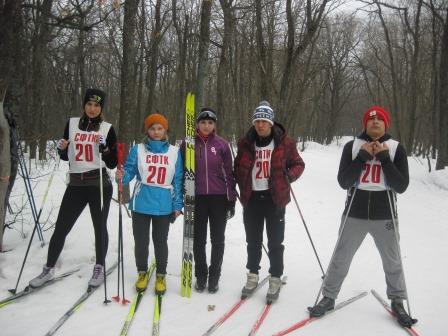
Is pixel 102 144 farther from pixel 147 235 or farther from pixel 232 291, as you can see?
pixel 232 291

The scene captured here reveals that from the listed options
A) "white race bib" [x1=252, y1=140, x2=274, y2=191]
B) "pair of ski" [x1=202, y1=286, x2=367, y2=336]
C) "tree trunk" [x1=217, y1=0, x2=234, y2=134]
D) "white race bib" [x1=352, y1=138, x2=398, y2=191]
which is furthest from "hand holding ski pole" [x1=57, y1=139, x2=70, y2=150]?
"tree trunk" [x1=217, y1=0, x2=234, y2=134]

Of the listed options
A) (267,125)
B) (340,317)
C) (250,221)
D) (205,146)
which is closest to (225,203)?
(250,221)

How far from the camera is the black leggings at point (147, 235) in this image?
12.8 feet

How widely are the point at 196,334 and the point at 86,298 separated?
3.99 ft

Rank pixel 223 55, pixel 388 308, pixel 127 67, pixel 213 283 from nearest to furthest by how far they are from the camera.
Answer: pixel 388 308
pixel 213 283
pixel 127 67
pixel 223 55

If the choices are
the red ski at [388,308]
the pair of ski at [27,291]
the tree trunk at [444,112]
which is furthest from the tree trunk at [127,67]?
the tree trunk at [444,112]

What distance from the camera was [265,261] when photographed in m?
5.16

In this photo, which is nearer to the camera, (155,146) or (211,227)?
(155,146)

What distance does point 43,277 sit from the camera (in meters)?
3.91

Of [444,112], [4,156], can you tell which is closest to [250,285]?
[4,156]

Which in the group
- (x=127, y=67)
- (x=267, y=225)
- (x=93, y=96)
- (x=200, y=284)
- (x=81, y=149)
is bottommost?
(x=200, y=284)

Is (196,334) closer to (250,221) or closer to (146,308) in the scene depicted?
A: (146,308)

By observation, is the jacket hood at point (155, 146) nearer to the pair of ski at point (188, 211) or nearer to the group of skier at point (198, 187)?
the group of skier at point (198, 187)

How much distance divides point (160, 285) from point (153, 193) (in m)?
0.97
